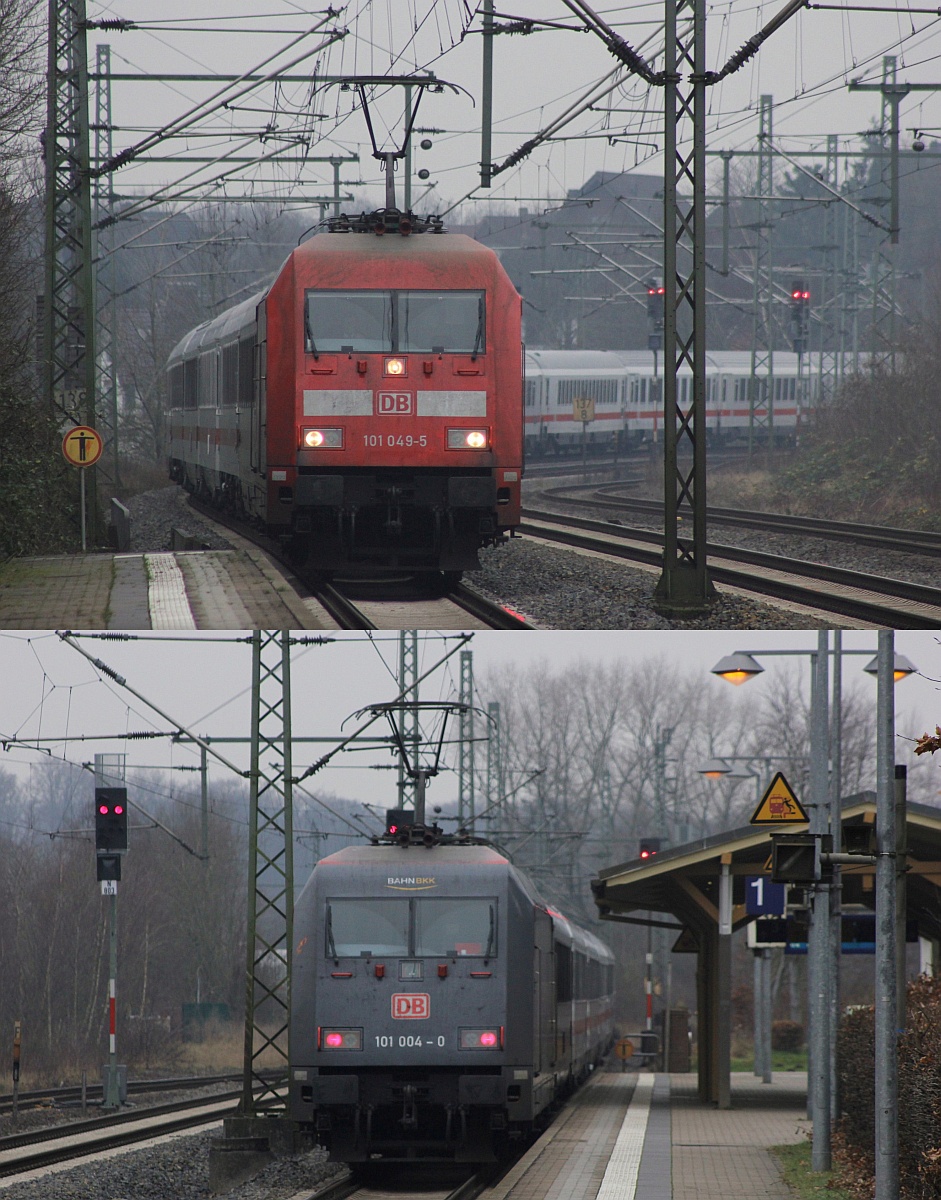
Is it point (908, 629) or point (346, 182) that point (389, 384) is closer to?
point (908, 629)

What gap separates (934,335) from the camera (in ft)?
129

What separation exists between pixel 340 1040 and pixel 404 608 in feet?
16.2

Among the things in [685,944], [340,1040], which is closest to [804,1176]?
[340,1040]

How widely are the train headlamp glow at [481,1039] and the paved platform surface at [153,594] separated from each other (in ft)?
13.9

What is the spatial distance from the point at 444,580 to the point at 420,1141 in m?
6.82

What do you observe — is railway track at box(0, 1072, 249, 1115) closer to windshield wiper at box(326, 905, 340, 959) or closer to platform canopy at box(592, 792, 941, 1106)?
platform canopy at box(592, 792, 941, 1106)

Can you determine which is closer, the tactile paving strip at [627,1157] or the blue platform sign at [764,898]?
the tactile paving strip at [627,1157]

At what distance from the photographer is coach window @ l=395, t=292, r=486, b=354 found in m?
16.6

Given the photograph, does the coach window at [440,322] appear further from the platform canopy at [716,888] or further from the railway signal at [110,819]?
the railway signal at [110,819]

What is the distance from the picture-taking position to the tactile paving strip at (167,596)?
47.3ft

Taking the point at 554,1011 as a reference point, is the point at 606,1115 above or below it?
below

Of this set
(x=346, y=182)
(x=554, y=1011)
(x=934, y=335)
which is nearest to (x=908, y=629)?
(x=554, y=1011)

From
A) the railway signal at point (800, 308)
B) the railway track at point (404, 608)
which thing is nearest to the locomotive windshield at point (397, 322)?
the railway track at point (404, 608)

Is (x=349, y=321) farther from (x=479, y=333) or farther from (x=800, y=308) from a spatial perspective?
(x=800, y=308)
